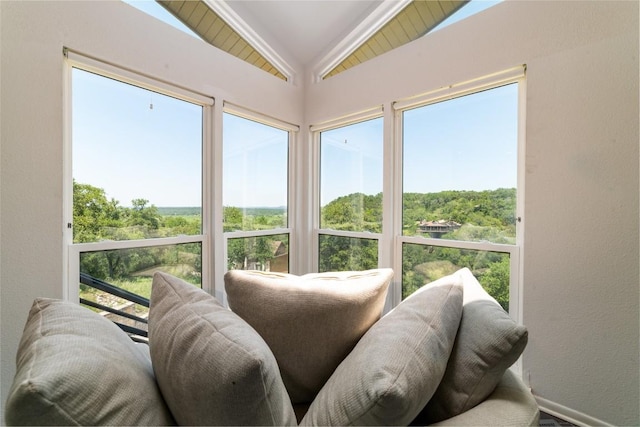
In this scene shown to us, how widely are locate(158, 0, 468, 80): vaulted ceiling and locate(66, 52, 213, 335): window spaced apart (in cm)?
62

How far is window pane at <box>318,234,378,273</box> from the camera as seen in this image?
7.91ft

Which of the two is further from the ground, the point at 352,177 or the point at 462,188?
the point at 352,177

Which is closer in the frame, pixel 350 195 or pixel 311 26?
pixel 311 26

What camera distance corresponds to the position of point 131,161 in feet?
5.93

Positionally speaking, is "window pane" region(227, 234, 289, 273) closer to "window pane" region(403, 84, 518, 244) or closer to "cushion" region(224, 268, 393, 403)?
"window pane" region(403, 84, 518, 244)

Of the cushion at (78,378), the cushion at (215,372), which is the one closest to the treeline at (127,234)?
the cushion at (78,378)

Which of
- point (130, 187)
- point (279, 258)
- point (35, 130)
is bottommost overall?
point (279, 258)

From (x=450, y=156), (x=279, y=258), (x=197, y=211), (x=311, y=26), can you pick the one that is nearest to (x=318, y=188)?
(x=279, y=258)

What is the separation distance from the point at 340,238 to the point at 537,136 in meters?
1.63

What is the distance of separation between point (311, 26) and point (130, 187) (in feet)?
6.25

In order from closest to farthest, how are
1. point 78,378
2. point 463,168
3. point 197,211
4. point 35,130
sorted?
point 78,378 → point 35,130 → point 463,168 → point 197,211

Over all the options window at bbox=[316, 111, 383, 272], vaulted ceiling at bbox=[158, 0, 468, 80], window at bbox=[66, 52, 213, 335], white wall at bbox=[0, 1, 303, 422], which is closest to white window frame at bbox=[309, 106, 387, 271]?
window at bbox=[316, 111, 383, 272]

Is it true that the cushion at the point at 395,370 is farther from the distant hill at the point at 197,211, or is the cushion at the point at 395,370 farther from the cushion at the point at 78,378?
the distant hill at the point at 197,211

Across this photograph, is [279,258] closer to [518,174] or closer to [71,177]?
[71,177]
